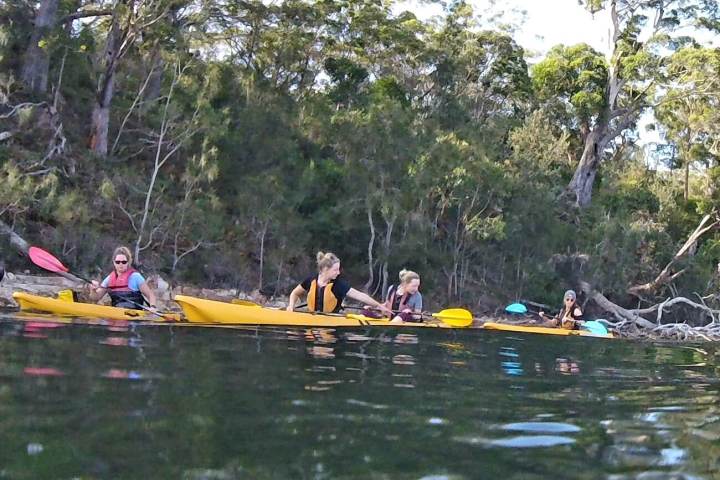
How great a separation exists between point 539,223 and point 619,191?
6.55 metres

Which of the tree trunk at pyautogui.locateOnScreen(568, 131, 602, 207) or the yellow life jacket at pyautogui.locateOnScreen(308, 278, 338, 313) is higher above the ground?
the tree trunk at pyautogui.locateOnScreen(568, 131, 602, 207)

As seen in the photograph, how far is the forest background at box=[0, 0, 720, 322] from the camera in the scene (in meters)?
17.5

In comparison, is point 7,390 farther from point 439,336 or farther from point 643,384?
point 439,336

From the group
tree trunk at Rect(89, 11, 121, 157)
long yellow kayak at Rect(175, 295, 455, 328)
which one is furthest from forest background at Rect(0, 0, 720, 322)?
long yellow kayak at Rect(175, 295, 455, 328)

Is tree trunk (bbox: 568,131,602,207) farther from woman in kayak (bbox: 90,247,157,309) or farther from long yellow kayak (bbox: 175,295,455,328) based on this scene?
woman in kayak (bbox: 90,247,157,309)

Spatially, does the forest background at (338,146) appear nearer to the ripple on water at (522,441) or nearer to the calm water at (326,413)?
the calm water at (326,413)

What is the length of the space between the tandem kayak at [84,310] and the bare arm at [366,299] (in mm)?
1912

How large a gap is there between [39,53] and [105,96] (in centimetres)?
179

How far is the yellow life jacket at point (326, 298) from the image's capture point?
8898mm

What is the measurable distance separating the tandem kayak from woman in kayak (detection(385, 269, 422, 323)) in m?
2.93

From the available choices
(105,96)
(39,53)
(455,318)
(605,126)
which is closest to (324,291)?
(455,318)

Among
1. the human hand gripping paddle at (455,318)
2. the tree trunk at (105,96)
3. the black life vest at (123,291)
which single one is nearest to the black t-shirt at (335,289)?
the black life vest at (123,291)

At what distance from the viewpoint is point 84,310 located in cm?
843

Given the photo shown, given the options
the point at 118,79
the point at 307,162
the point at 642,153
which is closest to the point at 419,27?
the point at 307,162
